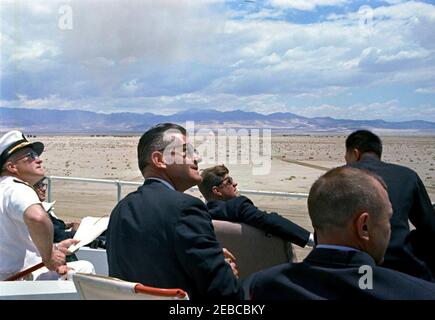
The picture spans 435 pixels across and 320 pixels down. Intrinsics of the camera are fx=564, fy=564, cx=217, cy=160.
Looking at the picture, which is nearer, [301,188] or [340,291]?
[340,291]

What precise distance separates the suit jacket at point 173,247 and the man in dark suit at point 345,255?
0.80 ft

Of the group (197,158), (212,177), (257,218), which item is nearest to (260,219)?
(257,218)

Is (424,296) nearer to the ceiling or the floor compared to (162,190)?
nearer to the floor

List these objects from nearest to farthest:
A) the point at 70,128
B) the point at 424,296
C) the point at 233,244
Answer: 1. the point at 424,296
2. the point at 233,244
3. the point at 70,128

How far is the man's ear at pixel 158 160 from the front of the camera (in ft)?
7.93

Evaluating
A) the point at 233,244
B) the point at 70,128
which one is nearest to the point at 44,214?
the point at 233,244

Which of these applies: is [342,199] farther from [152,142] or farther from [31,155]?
[31,155]

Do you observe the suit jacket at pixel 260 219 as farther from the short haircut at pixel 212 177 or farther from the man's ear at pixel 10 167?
the man's ear at pixel 10 167

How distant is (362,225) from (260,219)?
1357mm

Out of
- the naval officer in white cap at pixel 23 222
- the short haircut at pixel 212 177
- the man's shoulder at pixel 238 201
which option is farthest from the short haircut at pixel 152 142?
the short haircut at pixel 212 177

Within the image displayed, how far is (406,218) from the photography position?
288 centimetres
